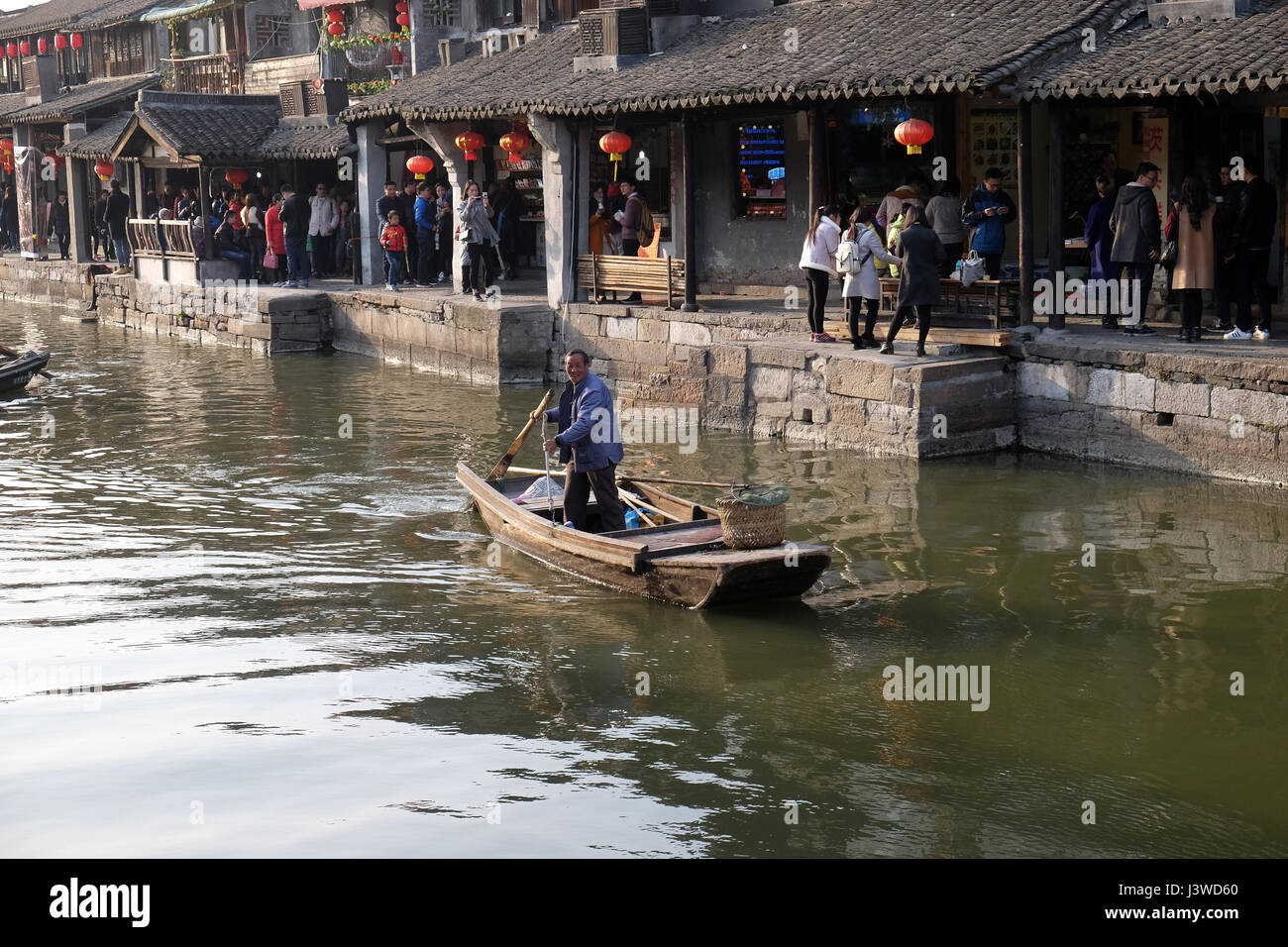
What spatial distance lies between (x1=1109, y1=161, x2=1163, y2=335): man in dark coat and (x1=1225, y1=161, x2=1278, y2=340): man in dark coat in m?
0.77

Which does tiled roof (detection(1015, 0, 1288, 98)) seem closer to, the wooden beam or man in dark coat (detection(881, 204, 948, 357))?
the wooden beam

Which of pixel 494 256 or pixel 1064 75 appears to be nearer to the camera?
pixel 1064 75

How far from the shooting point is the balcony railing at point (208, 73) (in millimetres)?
33656

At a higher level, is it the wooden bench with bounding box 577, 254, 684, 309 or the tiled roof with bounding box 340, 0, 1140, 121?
the tiled roof with bounding box 340, 0, 1140, 121

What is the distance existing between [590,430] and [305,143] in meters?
18.0

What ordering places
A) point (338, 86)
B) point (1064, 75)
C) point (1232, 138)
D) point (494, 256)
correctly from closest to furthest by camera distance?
point (1064, 75) → point (1232, 138) → point (494, 256) → point (338, 86)

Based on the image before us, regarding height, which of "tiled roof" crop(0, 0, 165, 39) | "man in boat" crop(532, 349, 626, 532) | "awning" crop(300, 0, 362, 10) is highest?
"tiled roof" crop(0, 0, 165, 39)

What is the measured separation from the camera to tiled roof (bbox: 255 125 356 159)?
26.2 m

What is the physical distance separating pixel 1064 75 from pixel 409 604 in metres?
8.02

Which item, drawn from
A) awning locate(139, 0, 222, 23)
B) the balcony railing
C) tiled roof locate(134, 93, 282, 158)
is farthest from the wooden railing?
awning locate(139, 0, 222, 23)

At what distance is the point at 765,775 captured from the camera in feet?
24.7

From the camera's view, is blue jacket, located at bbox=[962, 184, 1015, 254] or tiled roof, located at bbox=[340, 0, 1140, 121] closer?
tiled roof, located at bbox=[340, 0, 1140, 121]
